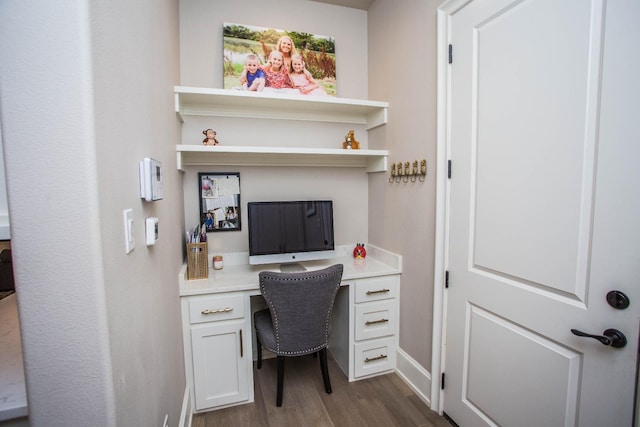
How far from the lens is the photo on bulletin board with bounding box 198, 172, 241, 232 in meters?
2.29

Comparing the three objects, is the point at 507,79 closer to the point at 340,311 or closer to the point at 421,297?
the point at 421,297

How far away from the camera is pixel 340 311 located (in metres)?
2.30

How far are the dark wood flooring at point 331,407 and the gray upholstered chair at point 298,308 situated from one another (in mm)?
132

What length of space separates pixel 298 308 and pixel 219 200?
107 centimetres

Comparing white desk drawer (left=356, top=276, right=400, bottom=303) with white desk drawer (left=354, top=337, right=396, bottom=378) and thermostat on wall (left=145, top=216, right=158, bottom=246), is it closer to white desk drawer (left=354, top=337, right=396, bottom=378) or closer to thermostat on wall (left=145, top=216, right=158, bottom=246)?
white desk drawer (left=354, top=337, right=396, bottom=378)

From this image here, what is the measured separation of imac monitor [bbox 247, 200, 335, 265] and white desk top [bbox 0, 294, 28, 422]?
48.6 inches

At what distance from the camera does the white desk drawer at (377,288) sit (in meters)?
2.12

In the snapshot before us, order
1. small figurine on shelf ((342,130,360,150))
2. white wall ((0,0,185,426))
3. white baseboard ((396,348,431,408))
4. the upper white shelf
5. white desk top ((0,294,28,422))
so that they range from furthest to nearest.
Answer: small figurine on shelf ((342,130,360,150)) → the upper white shelf → white baseboard ((396,348,431,408)) → white desk top ((0,294,28,422)) → white wall ((0,0,185,426))

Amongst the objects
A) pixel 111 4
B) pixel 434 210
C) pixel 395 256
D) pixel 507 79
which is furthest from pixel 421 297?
pixel 111 4

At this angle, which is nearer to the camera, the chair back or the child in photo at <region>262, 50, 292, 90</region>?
the chair back

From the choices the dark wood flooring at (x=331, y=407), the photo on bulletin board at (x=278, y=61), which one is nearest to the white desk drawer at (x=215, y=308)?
the dark wood flooring at (x=331, y=407)

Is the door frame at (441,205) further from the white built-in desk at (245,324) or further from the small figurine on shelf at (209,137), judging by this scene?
the small figurine on shelf at (209,137)

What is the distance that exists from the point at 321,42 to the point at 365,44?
42 centimetres

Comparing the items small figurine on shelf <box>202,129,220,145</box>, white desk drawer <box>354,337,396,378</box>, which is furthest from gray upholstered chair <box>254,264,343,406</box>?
small figurine on shelf <box>202,129,220,145</box>
